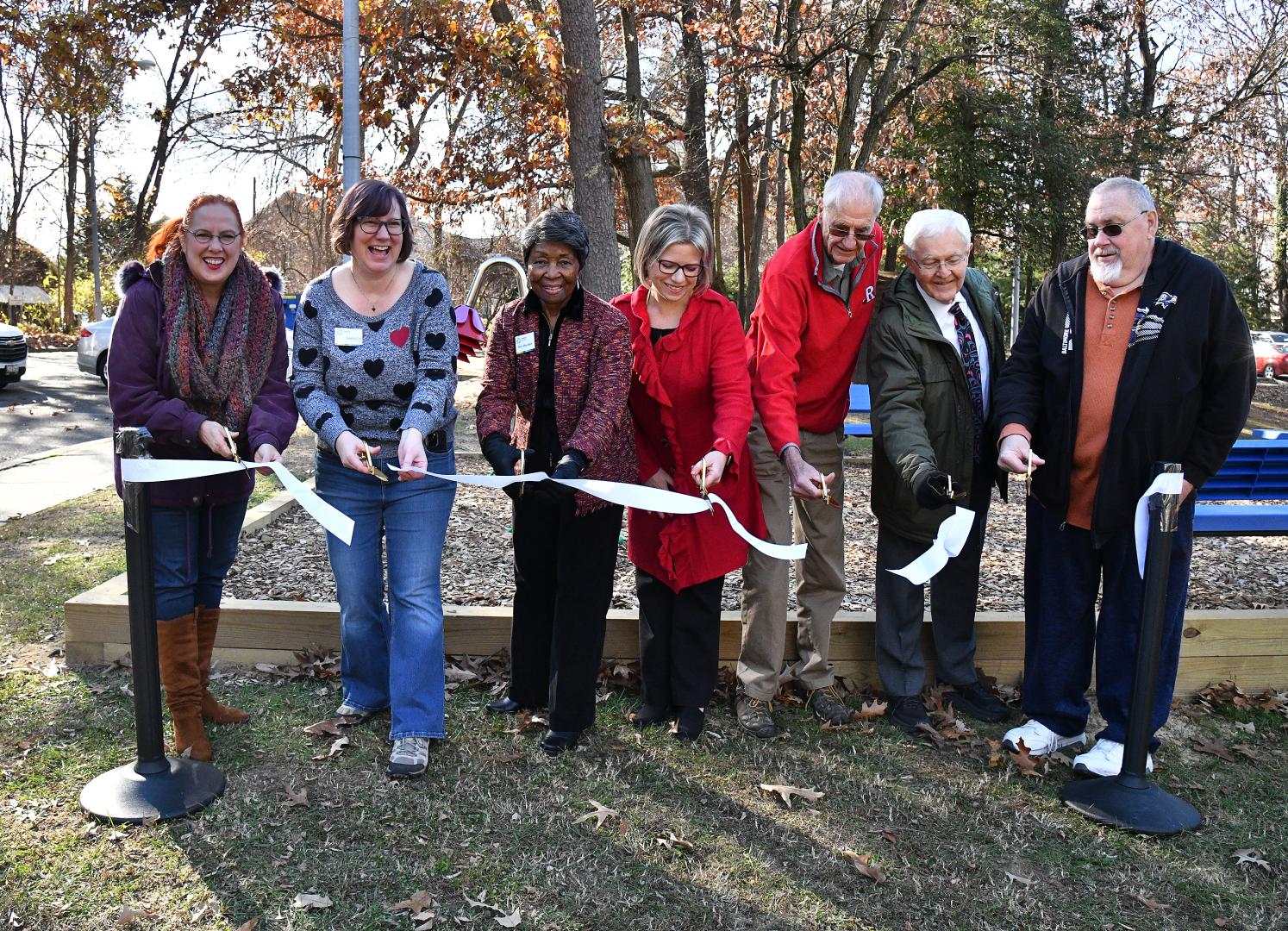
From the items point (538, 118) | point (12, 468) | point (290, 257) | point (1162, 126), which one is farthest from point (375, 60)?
point (290, 257)

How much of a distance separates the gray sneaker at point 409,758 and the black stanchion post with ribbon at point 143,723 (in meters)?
0.55

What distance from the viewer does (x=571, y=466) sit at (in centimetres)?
340

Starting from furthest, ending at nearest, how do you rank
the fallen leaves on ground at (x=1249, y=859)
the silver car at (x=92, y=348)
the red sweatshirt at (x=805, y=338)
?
the silver car at (x=92, y=348), the red sweatshirt at (x=805, y=338), the fallen leaves on ground at (x=1249, y=859)

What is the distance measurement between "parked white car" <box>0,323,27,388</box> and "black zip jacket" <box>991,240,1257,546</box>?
17.2 meters

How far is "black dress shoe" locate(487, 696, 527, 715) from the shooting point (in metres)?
4.02

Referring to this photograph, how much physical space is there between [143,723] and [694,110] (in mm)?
14545

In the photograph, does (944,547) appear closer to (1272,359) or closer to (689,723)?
(689,723)

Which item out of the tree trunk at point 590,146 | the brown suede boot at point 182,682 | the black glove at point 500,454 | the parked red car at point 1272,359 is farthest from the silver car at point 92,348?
the parked red car at point 1272,359

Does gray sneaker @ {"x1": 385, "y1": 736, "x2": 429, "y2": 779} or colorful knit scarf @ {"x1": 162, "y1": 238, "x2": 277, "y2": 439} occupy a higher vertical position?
colorful knit scarf @ {"x1": 162, "y1": 238, "x2": 277, "y2": 439}

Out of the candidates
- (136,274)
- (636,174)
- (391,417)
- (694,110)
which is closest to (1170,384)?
(391,417)

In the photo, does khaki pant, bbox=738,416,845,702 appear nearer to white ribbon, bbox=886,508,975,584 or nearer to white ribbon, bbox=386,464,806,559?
white ribbon, bbox=386,464,806,559

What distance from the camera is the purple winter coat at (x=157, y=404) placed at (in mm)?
3385

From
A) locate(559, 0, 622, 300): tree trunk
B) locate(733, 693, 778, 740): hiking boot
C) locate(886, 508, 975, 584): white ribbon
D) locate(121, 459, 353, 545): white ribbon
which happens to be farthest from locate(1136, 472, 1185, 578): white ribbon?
locate(559, 0, 622, 300): tree trunk

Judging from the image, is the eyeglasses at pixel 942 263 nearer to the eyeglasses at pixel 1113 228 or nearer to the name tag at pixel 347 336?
the eyeglasses at pixel 1113 228
